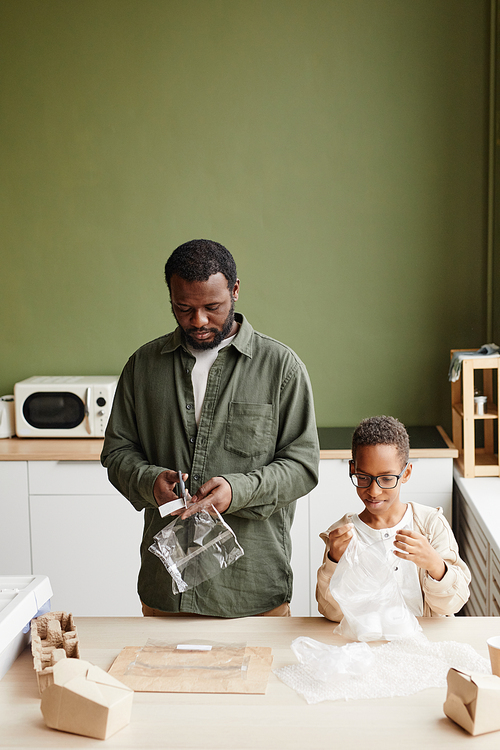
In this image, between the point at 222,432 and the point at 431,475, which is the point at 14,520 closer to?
the point at 222,432

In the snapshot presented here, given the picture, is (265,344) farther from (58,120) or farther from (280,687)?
(58,120)

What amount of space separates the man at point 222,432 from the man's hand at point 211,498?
138 millimetres

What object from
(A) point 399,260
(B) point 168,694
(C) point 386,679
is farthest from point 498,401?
(B) point 168,694

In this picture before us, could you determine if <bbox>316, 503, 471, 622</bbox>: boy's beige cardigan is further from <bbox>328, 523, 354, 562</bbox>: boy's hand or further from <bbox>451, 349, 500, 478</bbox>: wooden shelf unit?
<bbox>451, 349, 500, 478</bbox>: wooden shelf unit

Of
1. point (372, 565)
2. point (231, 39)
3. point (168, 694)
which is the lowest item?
point (168, 694)

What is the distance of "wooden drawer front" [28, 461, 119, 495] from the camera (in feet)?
9.29

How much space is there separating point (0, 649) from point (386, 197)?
256cm

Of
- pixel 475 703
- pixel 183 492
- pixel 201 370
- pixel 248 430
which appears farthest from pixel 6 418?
pixel 475 703

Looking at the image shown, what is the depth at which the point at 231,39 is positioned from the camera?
314 cm

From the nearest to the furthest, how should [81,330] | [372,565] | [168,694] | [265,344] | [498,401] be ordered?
[168,694] < [372,565] < [265,344] < [498,401] < [81,330]

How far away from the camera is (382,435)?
146 centimetres

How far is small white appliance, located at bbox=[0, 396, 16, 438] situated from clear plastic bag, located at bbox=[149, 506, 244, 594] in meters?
1.89

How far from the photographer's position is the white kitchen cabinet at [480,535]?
2.11 metres

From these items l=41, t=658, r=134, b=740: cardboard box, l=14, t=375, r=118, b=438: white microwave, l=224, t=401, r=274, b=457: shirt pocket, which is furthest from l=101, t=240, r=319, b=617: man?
l=14, t=375, r=118, b=438: white microwave
